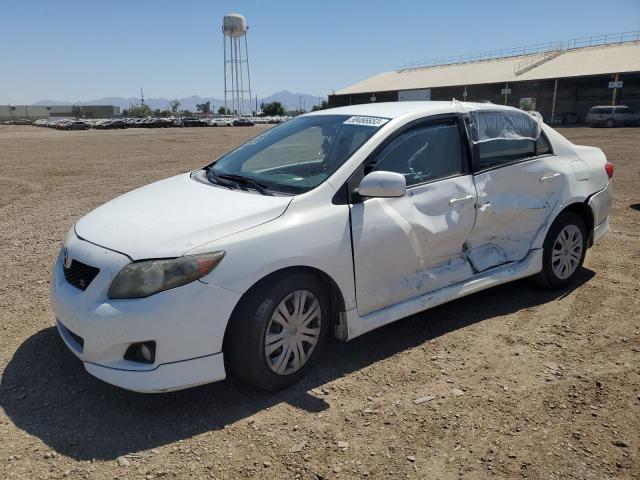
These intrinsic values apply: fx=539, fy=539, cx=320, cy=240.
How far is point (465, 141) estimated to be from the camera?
419cm

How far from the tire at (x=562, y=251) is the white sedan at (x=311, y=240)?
0.06 feet

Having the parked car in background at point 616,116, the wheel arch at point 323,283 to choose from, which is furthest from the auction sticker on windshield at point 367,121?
the parked car in background at point 616,116

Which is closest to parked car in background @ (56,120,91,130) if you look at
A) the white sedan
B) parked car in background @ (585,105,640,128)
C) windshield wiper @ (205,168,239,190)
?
parked car in background @ (585,105,640,128)

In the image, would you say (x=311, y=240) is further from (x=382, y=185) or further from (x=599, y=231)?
(x=599, y=231)

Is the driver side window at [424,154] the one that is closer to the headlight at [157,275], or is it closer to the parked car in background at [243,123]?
the headlight at [157,275]

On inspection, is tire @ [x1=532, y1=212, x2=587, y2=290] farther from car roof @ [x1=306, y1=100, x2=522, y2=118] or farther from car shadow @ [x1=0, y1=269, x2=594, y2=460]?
car shadow @ [x1=0, y1=269, x2=594, y2=460]

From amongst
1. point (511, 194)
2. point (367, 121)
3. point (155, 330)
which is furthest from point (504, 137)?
point (155, 330)

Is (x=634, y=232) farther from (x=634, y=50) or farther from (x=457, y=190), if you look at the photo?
(x=634, y=50)

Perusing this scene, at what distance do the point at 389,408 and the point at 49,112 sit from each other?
442 feet

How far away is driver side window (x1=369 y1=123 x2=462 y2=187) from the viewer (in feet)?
12.3

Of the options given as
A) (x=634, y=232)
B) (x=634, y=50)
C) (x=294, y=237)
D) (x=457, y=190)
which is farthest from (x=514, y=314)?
(x=634, y=50)

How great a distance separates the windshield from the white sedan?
2 cm

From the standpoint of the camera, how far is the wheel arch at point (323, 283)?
9.91 feet

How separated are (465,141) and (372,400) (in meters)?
2.13
